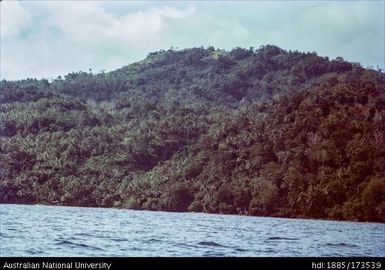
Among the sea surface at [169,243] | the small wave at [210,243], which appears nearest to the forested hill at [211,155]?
the sea surface at [169,243]

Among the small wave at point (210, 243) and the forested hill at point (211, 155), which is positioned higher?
the forested hill at point (211, 155)

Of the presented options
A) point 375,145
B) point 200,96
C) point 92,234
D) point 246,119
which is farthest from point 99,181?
point 200,96

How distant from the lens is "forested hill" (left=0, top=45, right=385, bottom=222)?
249 feet

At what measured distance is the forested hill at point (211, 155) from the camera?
249ft

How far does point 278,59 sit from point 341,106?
10510 centimetres

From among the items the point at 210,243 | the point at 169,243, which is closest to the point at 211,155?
the point at 210,243

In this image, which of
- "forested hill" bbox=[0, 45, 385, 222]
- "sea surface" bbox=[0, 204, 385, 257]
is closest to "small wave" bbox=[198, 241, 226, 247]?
"sea surface" bbox=[0, 204, 385, 257]

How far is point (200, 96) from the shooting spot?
169375 millimetres

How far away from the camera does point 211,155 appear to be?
94.9m

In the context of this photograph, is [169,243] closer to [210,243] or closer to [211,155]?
[210,243]

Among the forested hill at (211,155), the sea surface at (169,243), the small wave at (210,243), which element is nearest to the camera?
the sea surface at (169,243)

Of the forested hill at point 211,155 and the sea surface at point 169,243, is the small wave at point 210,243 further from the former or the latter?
the forested hill at point 211,155
